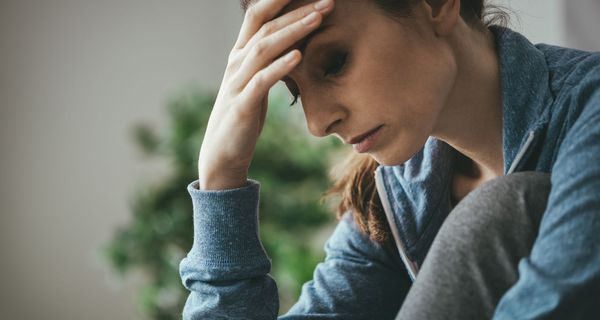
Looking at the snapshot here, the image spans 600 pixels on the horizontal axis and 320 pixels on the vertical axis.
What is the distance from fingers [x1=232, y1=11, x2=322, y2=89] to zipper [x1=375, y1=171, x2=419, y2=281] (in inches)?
11.1

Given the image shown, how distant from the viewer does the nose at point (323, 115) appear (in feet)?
3.00

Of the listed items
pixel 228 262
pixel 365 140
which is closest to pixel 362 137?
pixel 365 140

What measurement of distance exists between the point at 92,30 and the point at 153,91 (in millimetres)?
313

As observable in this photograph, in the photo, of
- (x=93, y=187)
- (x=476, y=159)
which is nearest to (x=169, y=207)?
(x=93, y=187)

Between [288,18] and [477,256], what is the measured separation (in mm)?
386

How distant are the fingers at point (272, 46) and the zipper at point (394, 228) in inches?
11.1

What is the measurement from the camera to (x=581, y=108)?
2.84 feet

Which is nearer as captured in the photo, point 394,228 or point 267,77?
point 267,77

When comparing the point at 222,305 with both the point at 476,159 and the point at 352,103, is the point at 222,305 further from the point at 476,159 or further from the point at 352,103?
the point at 476,159

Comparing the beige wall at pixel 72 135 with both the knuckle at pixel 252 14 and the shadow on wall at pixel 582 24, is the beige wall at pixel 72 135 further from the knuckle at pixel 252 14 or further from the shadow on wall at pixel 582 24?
the knuckle at pixel 252 14

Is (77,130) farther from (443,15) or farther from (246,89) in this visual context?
(443,15)

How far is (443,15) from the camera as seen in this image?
94cm

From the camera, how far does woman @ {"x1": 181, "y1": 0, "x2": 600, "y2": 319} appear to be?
2.27ft

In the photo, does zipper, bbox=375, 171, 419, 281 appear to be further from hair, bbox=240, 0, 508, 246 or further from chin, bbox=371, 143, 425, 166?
chin, bbox=371, 143, 425, 166
